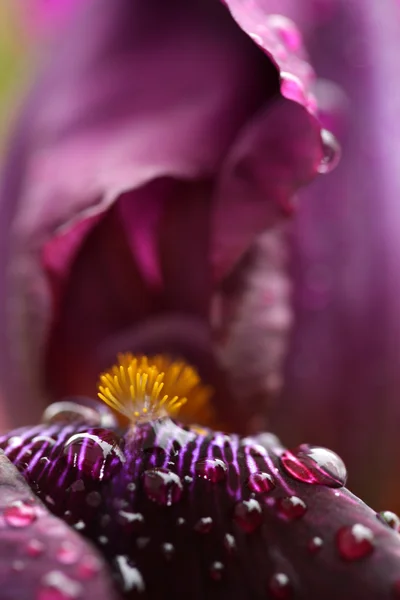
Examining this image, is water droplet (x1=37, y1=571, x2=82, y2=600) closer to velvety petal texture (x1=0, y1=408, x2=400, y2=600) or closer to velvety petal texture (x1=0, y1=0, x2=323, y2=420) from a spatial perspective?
velvety petal texture (x1=0, y1=408, x2=400, y2=600)

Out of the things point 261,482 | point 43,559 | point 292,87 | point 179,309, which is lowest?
point 179,309

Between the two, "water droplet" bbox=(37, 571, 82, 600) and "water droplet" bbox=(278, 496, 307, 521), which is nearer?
"water droplet" bbox=(37, 571, 82, 600)

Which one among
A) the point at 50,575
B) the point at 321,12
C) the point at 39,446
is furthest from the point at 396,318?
the point at 50,575

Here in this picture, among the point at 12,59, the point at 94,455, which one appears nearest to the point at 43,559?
the point at 94,455

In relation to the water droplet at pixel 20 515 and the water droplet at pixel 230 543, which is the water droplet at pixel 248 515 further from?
the water droplet at pixel 20 515

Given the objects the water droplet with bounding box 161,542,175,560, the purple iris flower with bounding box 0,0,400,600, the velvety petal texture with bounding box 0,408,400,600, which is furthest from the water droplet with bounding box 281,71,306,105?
the water droplet with bounding box 161,542,175,560

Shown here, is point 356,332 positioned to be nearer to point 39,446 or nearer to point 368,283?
point 368,283

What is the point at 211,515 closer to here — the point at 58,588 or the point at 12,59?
the point at 58,588
